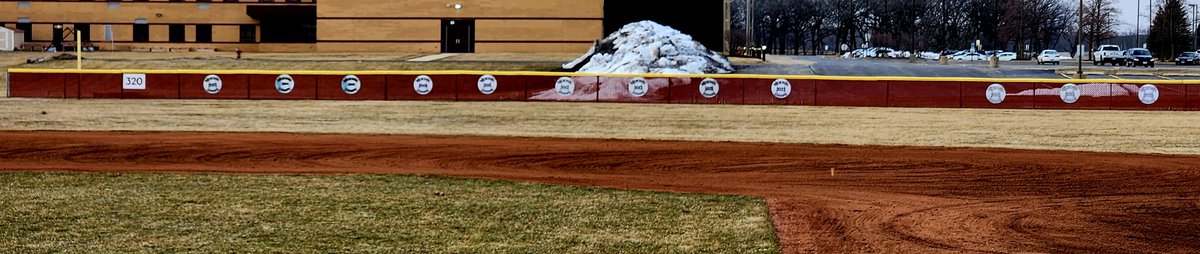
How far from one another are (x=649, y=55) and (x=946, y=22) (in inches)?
3867

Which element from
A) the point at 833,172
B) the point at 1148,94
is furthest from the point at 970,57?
the point at 833,172

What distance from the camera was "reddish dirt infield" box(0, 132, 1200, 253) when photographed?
1311 centimetres

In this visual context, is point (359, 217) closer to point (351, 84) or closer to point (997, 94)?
point (351, 84)

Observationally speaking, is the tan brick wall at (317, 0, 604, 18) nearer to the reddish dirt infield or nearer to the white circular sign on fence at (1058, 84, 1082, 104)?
the white circular sign on fence at (1058, 84, 1082, 104)

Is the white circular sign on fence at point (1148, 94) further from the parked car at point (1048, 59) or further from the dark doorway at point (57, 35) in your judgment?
the dark doorway at point (57, 35)

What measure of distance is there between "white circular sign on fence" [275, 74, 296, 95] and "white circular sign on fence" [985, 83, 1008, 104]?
20116 mm

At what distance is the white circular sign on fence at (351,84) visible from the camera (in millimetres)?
40125

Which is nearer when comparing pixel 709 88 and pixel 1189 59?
pixel 709 88

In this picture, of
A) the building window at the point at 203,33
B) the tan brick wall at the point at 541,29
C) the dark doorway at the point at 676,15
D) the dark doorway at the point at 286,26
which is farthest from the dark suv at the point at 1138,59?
the building window at the point at 203,33

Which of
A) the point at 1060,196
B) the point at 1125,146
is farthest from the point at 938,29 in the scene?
the point at 1060,196

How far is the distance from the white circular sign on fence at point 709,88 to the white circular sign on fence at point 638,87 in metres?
1.62

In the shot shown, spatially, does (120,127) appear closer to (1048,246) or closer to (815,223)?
(815,223)

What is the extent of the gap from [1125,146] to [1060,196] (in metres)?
10.8

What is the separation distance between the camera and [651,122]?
109 feet
